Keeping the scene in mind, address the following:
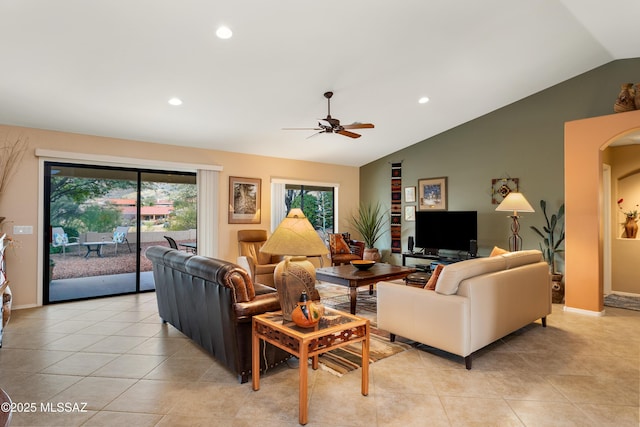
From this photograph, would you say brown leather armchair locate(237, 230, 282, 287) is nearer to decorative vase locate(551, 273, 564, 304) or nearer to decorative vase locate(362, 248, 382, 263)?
decorative vase locate(362, 248, 382, 263)

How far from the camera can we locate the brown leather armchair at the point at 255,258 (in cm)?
582

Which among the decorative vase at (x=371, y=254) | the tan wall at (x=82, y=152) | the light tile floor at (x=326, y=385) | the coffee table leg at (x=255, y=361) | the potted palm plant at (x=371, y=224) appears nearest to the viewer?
the light tile floor at (x=326, y=385)

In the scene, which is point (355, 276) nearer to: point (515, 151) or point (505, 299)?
point (505, 299)

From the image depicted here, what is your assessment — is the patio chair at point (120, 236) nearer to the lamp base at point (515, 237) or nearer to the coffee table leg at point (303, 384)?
the coffee table leg at point (303, 384)

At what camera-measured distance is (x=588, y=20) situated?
13.2 ft

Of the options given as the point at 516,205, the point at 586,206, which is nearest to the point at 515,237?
the point at 516,205

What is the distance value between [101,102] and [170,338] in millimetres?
2908

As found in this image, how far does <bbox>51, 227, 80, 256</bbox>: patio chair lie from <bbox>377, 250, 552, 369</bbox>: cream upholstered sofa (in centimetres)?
450

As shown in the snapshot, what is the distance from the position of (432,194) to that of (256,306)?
5263 millimetres

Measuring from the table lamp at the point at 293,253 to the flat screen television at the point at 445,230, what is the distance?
4.57m

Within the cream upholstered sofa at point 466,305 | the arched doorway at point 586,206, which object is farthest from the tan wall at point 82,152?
the arched doorway at point 586,206

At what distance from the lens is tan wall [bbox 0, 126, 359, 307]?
15.4 ft

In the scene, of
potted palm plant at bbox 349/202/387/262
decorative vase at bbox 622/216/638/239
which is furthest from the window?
decorative vase at bbox 622/216/638/239

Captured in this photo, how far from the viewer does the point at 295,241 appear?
96.4 inches
